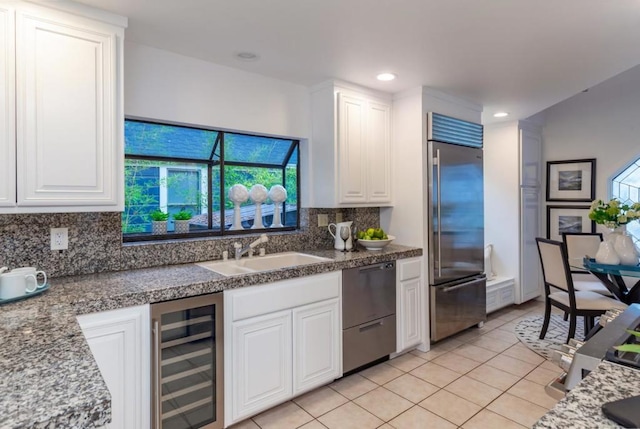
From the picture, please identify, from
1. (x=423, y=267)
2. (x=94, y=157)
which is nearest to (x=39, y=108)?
(x=94, y=157)

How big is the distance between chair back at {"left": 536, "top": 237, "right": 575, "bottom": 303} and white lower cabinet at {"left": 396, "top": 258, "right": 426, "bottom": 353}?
123 cm

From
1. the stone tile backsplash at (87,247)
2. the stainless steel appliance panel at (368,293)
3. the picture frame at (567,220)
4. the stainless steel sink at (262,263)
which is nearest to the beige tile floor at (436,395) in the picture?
the stainless steel appliance panel at (368,293)

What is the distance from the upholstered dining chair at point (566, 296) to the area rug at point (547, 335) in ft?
0.33

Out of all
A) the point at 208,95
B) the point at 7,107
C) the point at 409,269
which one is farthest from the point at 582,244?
the point at 7,107

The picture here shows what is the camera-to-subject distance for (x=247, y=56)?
257 centimetres

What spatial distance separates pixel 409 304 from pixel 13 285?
264 cm

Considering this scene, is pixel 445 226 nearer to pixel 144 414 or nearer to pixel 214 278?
pixel 214 278

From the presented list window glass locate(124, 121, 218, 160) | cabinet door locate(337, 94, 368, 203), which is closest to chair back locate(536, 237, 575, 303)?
cabinet door locate(337, 94, 368, 203)

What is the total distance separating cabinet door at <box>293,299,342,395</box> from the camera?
242 cm

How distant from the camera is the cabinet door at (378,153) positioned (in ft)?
10.8

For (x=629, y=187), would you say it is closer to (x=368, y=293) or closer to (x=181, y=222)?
(x=368, y=293)

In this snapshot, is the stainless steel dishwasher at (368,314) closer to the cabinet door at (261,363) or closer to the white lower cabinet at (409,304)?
the white lower cabinet at (409,304)

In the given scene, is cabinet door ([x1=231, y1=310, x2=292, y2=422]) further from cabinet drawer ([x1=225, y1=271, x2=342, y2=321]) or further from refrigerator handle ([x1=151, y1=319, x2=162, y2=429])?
refrigerator handle ([x1=151, y1=319, x2=162, y2=429])

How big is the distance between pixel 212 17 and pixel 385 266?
2.07m
